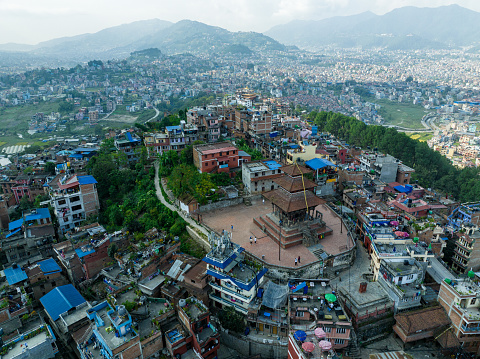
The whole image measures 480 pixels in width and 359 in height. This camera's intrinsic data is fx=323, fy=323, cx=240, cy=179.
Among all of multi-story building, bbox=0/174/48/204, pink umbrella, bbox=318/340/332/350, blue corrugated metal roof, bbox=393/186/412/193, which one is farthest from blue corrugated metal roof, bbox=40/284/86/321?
blue corrugated metal roof, bbox=393/186/412/193

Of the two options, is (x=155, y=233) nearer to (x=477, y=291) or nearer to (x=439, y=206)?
(x=477, y=291)

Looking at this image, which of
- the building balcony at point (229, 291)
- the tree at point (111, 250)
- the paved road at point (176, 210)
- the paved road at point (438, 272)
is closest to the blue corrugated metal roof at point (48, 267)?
the tree at point (111, 250)

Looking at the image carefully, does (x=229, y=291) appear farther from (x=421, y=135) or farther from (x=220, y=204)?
(x=421, y=135)

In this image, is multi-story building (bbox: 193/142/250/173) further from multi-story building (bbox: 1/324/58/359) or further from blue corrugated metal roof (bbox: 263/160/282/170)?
multi-story building (bbox: 1/324/58/359)

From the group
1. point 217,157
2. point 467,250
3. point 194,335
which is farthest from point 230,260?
point 467,250

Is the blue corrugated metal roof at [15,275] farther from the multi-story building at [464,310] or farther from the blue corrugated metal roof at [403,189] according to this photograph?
the blue corrugated metal roof at [403,189]

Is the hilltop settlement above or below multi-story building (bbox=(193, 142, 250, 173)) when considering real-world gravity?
below

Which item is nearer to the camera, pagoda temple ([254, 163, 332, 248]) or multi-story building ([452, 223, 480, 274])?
pagoda temple ([254, 163, 332, 248])

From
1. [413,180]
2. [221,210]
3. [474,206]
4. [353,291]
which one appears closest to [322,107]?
[413,180]
